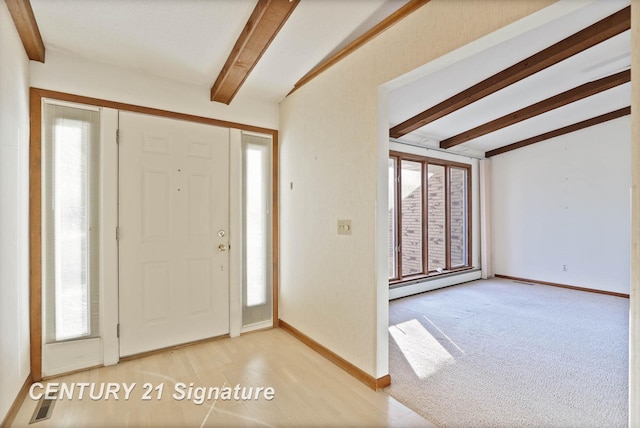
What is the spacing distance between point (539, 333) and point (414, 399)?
2.01 metres

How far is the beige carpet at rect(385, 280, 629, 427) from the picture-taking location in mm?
1974

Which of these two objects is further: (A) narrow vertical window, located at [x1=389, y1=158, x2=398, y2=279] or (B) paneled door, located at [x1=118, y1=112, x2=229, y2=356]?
(A) narrow vertical window, located at [x1=389, y1=158, x2=398, y2=279]

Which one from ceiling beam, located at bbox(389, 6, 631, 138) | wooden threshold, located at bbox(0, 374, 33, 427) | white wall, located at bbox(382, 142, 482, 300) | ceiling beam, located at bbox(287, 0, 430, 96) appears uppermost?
ceiling beam, located at bbox(389, 6, 631, 138)

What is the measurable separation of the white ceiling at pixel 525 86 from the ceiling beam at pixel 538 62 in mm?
62

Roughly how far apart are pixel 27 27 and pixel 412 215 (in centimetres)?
485

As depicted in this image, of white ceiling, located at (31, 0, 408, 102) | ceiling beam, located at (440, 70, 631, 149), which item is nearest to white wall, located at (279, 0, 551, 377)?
white ceiling, located at (31, 0, 408, 102)

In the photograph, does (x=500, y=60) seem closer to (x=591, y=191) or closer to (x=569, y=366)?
(x=569, y=366)

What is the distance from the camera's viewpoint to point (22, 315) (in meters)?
2.11

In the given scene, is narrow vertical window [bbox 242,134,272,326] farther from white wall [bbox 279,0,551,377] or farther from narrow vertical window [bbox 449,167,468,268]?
narrow vertical window [bbox 449,167,468,268]

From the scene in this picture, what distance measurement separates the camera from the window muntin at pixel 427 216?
16.0ft

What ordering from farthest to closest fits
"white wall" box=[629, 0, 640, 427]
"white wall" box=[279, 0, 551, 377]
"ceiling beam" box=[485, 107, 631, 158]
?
"ceiling beam" box=[485, 107, 631, 158]
"white wall" box=[279, 0, 551, 377]
"white wall" box=[629, 0, 640, 427]

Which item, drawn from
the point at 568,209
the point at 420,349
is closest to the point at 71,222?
the point at 420,349

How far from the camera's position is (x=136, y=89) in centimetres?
271

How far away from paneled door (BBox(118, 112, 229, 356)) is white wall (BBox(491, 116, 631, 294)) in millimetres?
5281
